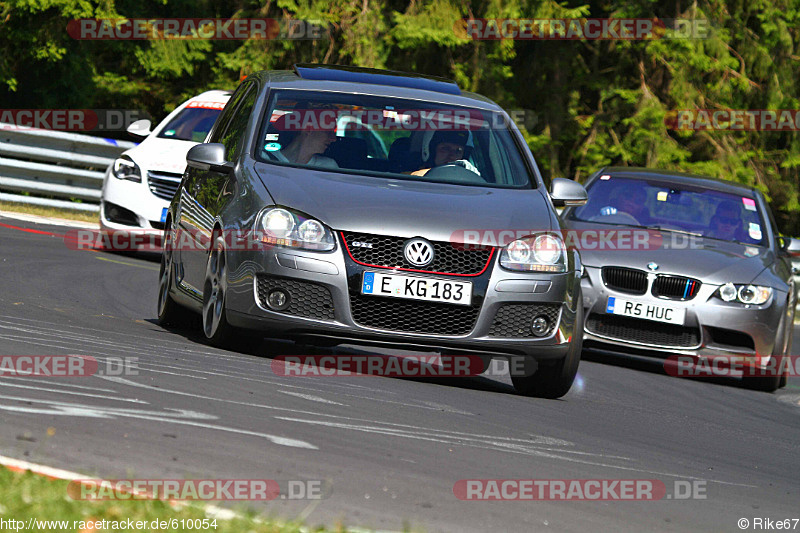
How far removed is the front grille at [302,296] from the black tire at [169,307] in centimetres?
172

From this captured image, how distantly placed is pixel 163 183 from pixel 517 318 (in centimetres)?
826

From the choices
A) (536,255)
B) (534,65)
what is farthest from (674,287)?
(534,65)

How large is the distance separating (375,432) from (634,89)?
2727 centimetres

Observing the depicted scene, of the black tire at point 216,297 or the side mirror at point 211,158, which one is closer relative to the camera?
the black tire at point 216,297

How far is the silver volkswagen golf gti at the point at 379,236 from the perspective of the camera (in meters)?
7.16

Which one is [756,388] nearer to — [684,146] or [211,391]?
[211,391]

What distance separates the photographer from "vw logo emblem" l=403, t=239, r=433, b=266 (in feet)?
23.4

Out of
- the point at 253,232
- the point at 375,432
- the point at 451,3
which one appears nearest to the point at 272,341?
the point at 253,232

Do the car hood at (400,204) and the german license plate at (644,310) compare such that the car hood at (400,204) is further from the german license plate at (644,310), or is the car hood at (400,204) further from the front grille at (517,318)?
the german license plate at (644,310)

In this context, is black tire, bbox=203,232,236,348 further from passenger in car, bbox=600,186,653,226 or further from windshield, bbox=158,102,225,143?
windshield, bbox=158,102,225,143

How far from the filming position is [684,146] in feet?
103

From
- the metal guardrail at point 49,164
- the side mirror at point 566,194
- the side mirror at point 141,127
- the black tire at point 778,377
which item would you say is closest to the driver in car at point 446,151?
the side mirror at point 566,194

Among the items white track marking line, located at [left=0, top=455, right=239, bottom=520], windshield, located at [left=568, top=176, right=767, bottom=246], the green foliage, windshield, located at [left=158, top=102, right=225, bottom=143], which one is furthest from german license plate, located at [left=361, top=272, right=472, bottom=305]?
the green foliage

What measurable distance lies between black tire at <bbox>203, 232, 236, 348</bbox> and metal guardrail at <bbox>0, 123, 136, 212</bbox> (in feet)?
40.9
